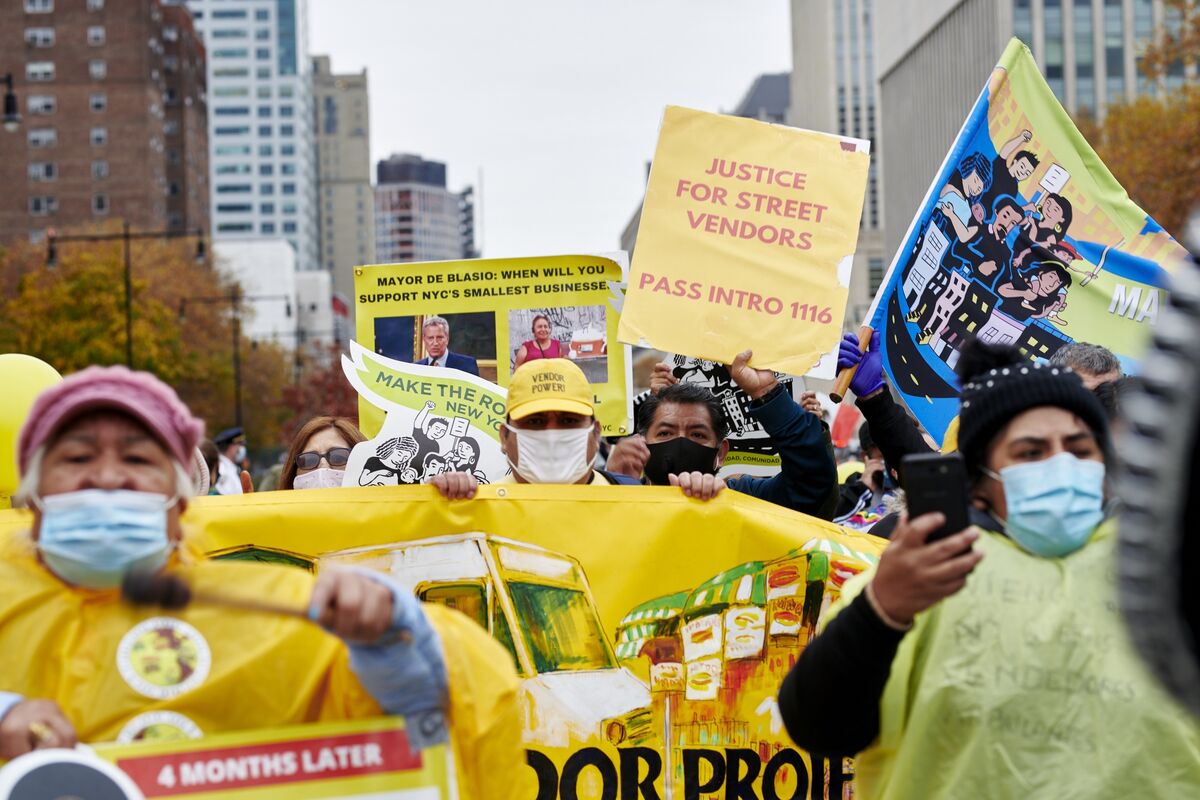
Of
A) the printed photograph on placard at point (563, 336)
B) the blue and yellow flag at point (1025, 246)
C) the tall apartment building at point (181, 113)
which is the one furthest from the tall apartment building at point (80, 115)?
the blue and yellow flag at point (1025, 246)

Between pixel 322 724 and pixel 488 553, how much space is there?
205 centimetres

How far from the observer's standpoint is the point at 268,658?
275 centimetres

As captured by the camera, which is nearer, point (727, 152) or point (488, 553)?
point (488, 553)

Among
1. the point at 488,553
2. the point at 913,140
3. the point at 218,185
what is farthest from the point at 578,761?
the point at 218,185

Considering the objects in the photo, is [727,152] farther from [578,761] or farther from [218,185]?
[218,185]

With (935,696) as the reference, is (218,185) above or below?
above

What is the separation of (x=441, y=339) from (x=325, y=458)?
3.55 feet

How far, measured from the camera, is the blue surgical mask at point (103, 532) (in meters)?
2.61

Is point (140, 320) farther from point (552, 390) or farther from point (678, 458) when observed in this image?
point (552, 390)

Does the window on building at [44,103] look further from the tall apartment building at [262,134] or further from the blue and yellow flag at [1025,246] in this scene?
the blue and yellow flag at [1025,246]

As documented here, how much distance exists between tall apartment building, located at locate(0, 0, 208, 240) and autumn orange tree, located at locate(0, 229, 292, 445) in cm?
2767

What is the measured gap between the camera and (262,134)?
193 metres

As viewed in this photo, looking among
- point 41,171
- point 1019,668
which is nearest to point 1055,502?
point 1019,668

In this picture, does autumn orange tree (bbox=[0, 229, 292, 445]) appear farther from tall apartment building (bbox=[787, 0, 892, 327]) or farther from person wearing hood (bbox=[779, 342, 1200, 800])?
tall apartment building (bbox=[787, 0, 892, 327])
